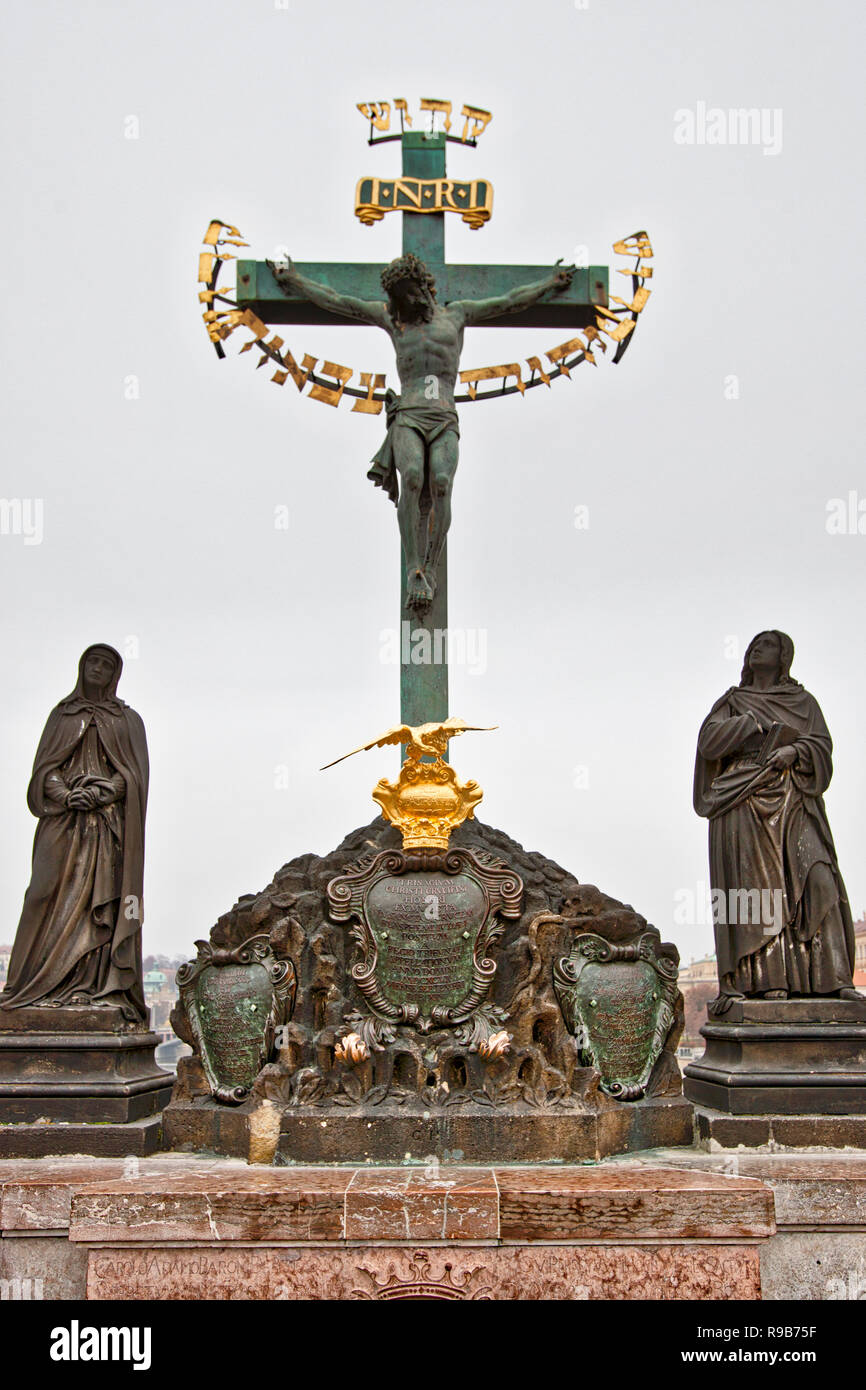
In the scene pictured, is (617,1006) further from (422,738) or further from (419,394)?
(419,394)

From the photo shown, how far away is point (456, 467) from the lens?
368 inches

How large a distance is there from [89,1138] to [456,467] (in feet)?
18.1

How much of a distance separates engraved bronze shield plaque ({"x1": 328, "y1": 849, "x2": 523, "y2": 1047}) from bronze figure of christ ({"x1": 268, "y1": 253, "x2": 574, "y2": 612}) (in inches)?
92.3

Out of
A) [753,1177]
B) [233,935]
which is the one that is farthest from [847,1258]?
[233,935]

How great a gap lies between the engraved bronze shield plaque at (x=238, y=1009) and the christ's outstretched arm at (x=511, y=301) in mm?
5382

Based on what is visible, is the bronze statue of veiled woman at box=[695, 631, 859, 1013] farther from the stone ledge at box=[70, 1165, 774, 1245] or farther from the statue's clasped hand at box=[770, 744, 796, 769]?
the stone ledge at box=[70, 1165, 774, 1245]

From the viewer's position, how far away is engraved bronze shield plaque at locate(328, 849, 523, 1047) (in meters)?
7.44

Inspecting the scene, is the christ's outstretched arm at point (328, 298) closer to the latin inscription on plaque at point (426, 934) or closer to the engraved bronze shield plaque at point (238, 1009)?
the latin inscription on plaque at point (426, 934)

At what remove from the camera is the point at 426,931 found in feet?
24.8

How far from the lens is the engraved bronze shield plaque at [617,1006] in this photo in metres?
7.62

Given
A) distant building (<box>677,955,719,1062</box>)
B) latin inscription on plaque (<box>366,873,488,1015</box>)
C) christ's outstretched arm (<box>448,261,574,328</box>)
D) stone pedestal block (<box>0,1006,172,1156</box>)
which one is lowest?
distant building (<box>677,955,719,1062</box>)

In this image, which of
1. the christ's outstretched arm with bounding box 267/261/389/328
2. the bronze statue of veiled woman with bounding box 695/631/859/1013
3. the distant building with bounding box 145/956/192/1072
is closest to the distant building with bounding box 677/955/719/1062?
the distant building with bounding box 145/956/192/1072
